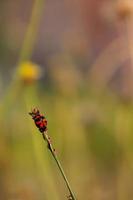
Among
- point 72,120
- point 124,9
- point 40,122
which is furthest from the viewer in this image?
point 72,120

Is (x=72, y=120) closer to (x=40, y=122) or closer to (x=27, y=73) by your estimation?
(x=27, y=73)

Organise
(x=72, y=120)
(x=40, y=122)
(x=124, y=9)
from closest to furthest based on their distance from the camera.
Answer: (x=40, y=122) < (x=124, y=9) < (x=72, y=120)

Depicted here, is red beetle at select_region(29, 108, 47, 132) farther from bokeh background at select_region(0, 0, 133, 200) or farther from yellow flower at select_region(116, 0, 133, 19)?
yellow flower at select_region(116, 0, 133, 19)

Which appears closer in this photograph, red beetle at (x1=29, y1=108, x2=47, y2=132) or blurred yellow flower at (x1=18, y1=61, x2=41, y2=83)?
red beetle at (x1=29, y1=108, x2=47, y2=132)

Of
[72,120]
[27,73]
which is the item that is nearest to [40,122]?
[27,73]

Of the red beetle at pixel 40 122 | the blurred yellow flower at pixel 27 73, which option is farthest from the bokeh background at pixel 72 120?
the red beetle at pixel 40 122

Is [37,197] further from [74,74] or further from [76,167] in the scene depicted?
[74,74]

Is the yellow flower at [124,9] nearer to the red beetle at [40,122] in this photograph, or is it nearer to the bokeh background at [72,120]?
the bokeh background at [72,120]

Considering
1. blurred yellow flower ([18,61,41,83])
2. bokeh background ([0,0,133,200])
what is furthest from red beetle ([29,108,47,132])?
blurred yellow flower ([18,61,41,83])
